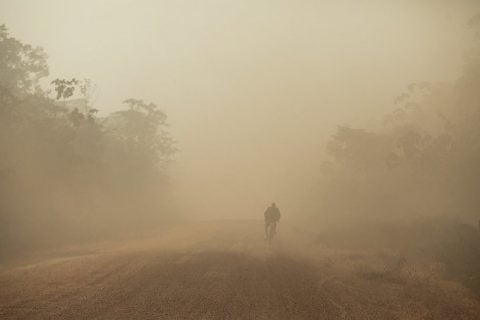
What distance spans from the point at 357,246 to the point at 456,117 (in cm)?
3281

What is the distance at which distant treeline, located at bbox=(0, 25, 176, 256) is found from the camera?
28766 millimetres

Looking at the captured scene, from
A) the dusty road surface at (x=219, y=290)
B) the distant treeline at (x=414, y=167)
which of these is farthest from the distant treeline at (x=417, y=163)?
the dusty road surface at (x=219, y=290)

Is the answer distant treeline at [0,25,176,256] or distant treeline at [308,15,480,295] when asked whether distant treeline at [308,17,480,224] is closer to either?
distant treeline at [308,15,480,295]

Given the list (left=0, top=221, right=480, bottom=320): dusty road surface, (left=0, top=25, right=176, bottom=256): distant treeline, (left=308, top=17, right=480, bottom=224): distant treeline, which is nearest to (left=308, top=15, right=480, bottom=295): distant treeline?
(left=308, top=17, right=480, bottom=224): distant treeline

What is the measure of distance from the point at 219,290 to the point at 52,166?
25.1 metres

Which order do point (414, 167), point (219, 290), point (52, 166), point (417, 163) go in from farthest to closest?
point (414, 167), point (417, 163), point (52, 166), point (219, 290)

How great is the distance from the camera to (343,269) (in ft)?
57.3

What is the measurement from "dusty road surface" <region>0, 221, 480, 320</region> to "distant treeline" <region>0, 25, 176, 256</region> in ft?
39.2

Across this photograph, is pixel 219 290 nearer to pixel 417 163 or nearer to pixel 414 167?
pixel 417 163

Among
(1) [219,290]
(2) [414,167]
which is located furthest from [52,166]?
(2) [414,167]

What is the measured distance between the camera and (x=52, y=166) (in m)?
32.2

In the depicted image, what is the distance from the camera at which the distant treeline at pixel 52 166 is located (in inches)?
1133

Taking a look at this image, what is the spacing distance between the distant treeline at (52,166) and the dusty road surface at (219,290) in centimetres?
1195

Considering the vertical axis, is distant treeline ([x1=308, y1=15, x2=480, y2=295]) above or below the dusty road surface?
above
